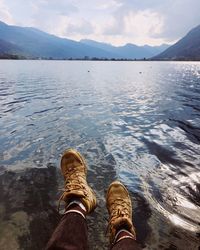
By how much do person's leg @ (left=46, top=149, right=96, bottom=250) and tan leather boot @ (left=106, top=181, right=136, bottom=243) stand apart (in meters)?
0.42

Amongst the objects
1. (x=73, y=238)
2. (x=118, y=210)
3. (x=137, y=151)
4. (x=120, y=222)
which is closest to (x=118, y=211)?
(x=118, y=210)

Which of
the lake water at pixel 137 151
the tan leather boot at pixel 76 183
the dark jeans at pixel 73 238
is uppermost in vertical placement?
the dark jeans at pixel 73 238

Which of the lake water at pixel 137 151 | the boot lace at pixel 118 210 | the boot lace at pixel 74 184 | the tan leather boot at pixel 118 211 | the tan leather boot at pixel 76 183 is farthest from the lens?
the lake water at pixel 137 151

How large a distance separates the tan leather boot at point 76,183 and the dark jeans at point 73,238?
692 mm

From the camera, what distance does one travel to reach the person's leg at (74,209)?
3477mm

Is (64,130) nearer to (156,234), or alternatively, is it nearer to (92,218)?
(92,218)

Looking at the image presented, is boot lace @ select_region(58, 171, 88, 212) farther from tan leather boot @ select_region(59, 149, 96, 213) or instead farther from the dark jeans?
the dark jeans

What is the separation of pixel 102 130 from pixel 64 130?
1.91 metres

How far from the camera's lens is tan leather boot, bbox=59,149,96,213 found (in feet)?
15.4

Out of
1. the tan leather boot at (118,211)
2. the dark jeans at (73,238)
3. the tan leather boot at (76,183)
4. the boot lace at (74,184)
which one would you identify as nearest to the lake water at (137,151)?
the tan leather boot at (118,211)

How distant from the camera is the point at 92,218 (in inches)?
241

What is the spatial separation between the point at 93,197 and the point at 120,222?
0.98 m

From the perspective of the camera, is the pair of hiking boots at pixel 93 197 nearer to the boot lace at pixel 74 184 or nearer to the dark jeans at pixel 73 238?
the boot lace at pixel 74 184

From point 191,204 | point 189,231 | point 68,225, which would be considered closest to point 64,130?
point 191,204
